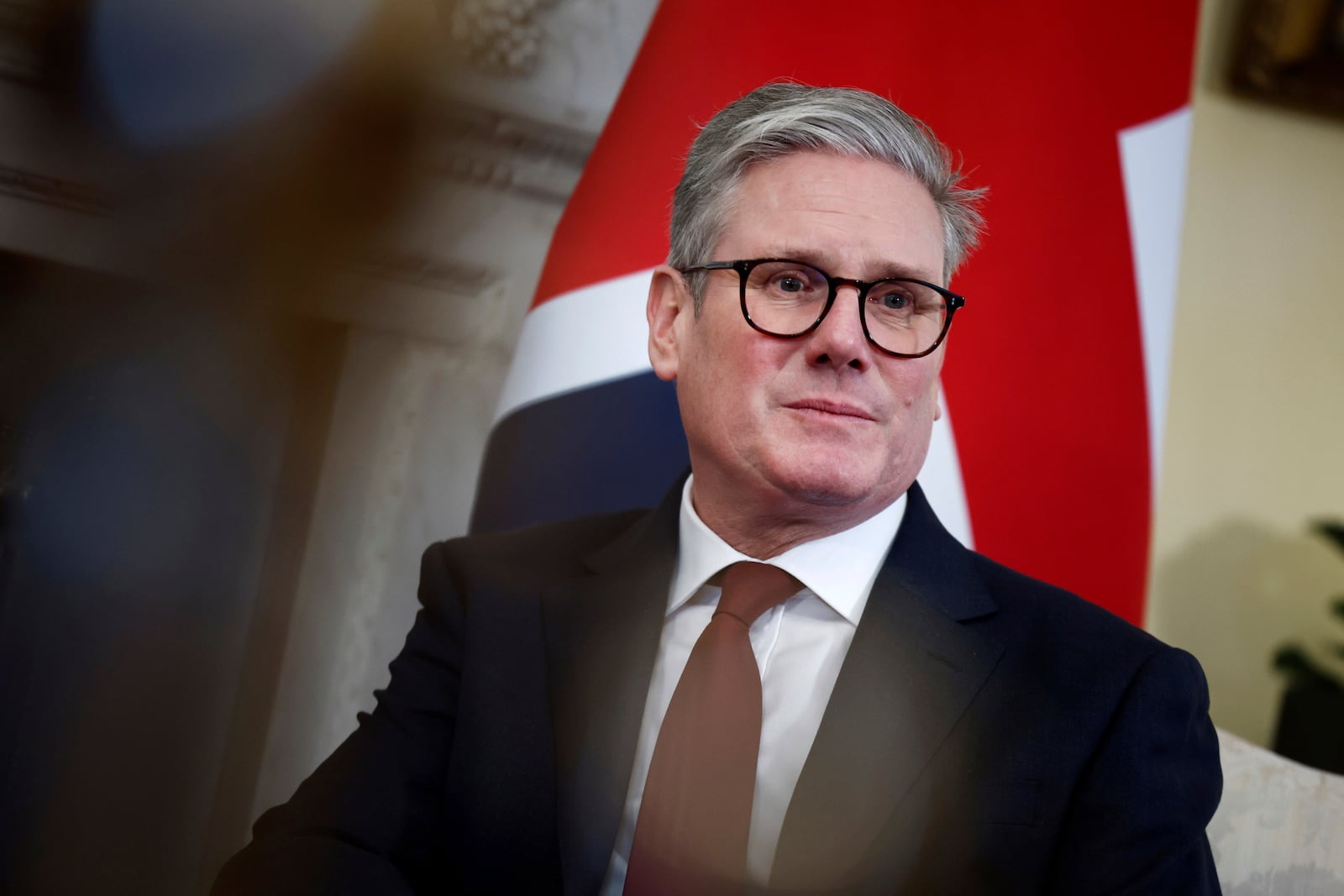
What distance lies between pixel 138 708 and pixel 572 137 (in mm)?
894

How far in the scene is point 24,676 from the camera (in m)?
1.22

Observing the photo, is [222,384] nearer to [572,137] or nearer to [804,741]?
[572,137]

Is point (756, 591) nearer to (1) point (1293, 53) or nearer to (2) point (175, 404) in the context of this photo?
(2) point (175, 404)

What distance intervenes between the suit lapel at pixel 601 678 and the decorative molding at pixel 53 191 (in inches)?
29.8

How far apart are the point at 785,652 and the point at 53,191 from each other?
1.00 meters

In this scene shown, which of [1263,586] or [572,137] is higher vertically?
[572,137]

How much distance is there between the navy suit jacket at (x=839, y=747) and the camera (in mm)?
754

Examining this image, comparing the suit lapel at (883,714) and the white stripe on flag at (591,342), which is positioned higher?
the white stripe on flag at (591,342)

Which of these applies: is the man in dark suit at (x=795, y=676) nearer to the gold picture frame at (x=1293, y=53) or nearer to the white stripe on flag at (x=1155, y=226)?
the white stripe on flag at (x=1155, y=226)

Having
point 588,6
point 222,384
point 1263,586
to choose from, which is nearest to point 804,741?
point 222,384

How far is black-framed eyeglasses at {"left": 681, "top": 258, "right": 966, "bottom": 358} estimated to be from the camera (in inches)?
32.4

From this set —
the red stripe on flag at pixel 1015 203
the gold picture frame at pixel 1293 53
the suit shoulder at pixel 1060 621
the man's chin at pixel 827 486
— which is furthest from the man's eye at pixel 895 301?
the gold picture frame at pixel 1293 53

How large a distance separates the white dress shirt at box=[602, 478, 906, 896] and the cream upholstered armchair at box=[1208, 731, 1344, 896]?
43 cm

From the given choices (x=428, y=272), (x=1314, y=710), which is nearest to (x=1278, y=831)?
(x=1314, y=710)
